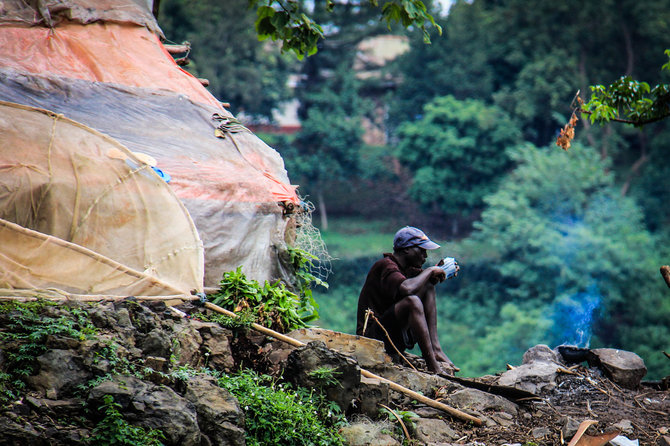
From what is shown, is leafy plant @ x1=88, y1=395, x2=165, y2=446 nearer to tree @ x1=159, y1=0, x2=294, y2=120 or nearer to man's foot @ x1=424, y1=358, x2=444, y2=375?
man's foot @ x1=424, y1=358, x2=444, y2=375

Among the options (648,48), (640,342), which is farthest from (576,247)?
(648,48)

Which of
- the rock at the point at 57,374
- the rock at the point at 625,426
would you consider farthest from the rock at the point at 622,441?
the rock at the point at 57,374

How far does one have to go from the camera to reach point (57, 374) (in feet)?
12.3

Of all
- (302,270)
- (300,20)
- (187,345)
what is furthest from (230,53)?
(187,345)

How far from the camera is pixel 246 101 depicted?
101 feet

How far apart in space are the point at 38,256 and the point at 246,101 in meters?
26.4

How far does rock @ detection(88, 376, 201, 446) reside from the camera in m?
3.59

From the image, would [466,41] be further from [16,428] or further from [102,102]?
[16,428]

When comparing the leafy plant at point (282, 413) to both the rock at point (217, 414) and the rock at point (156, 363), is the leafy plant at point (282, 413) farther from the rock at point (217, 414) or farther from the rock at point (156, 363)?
the rock at point (156, 363)

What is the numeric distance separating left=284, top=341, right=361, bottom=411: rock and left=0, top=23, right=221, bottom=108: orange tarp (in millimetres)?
3720

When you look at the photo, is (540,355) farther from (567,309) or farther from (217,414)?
(567,309)

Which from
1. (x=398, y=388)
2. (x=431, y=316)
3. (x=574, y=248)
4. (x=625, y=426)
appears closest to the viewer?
(x=398, y=388)

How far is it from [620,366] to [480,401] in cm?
193

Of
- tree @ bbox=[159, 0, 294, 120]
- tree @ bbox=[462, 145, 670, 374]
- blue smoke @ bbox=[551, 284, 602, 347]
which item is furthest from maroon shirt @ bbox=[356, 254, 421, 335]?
tree @ bbox=[159, 0, 294, 120]
